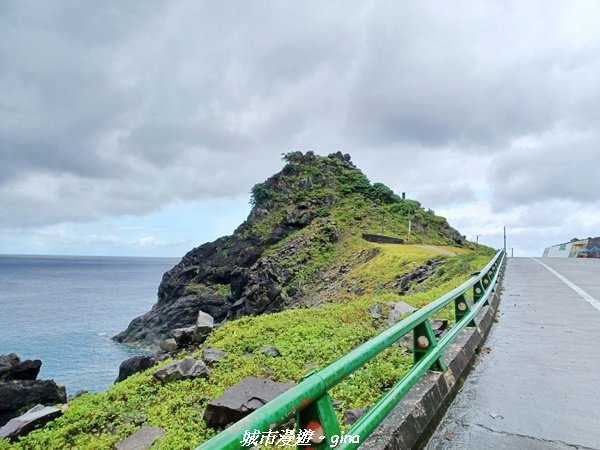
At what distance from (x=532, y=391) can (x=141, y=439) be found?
488cm

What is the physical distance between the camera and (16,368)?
54.0 ft

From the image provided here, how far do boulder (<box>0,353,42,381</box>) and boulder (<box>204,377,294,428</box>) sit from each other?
14131mm

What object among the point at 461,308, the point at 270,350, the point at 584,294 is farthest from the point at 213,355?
the point at 584,294

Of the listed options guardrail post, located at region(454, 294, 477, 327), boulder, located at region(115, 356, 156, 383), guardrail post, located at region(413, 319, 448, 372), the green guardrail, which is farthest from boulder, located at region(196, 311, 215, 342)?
the green guardrail

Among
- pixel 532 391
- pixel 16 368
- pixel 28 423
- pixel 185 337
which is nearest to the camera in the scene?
pixel 532 391

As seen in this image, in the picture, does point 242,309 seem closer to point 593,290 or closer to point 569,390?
point 593,290

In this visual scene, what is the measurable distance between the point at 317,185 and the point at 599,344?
53329 mm

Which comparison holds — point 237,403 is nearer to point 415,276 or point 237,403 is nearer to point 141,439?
point 141,439

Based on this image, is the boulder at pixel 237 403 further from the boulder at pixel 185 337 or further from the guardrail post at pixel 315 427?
the boulder at pixel 185 337

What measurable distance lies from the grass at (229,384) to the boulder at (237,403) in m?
0.17

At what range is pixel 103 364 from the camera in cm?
3650

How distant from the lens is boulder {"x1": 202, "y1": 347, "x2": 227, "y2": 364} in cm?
832

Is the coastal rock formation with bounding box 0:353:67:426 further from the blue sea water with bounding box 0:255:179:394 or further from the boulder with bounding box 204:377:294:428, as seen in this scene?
the blue sea water with bounding box 0:255:179:394

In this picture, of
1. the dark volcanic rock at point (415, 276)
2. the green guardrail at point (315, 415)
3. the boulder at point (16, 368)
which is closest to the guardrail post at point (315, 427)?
the green guardrail at point (315, 415)
